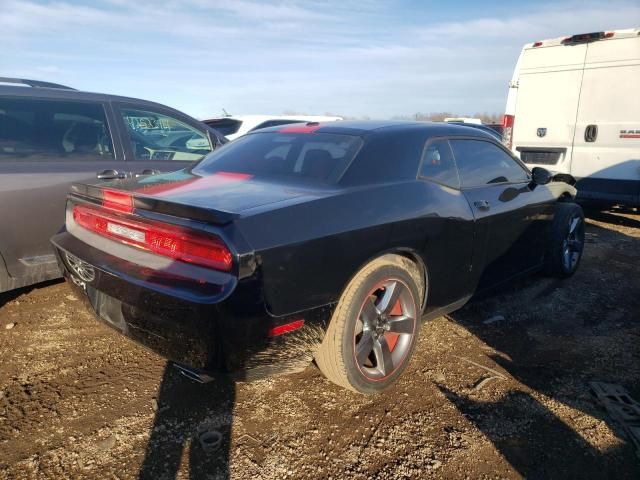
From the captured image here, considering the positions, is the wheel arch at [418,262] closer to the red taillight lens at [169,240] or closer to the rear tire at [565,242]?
the red taillight lens at [169,240]

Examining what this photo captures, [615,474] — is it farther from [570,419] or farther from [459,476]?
[459,476]

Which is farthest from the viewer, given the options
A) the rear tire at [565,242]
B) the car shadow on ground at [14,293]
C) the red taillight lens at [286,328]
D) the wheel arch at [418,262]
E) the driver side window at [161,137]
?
the rear tire at [565,242]

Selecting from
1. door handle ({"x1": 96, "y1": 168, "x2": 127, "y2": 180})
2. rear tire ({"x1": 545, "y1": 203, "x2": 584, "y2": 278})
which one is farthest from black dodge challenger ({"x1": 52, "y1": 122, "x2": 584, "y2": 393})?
rear tire ({"x1": 545, "y1": 203, "x2": 584, "y2": 278})

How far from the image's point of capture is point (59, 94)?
365cm

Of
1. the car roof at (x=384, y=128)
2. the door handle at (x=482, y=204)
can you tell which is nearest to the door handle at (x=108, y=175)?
the car roof at (x=384, y=128)

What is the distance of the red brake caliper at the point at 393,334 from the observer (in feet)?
8.87

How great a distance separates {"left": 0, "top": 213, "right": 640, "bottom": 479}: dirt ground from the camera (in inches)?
82.2

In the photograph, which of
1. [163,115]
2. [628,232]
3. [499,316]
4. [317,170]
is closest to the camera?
[317,170]

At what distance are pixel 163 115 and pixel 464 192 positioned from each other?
276cm

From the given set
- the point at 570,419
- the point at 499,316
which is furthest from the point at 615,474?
A: the point at 499,316

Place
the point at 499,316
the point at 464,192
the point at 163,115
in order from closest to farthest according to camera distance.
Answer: the point at 464,192, the point at 499,316, the point at 163,115

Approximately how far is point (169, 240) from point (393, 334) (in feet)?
4.55

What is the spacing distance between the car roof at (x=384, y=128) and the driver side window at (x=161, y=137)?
118 centimetres

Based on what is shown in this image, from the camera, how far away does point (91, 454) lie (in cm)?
212
